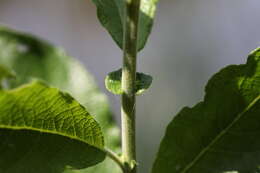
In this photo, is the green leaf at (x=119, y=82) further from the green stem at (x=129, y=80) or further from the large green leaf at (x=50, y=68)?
the large green leaf at (x=50, y=68)

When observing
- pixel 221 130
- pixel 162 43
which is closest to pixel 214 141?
pixel 221 130

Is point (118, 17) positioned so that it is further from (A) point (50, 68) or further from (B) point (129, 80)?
(A) point (50, 68)

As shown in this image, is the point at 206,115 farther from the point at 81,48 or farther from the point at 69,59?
the point at 81,48

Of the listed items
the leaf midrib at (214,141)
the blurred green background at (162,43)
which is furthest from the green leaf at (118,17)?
the blurred green background at (162,43)

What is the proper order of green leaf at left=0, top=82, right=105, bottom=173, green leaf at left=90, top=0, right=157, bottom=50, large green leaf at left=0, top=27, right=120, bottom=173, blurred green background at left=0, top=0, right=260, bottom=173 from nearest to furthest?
1. green leaf at left=0, top=82, right=105, bottom=173
2. green leaf at left=90, top=0, right=157, bottom=50
3. large green leaf at left=0, top=27, right=120, bottom=173
4. blurred green background at left=0, top=0, right=260, bottom=173

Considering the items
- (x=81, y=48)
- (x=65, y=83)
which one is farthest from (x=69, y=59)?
(x=81, y=48)

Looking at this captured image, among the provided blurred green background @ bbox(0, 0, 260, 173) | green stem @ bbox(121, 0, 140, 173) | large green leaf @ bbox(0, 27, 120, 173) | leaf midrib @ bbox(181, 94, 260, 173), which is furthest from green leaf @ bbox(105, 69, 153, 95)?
blurred green background @ bbox(0, 0, 260, 173)

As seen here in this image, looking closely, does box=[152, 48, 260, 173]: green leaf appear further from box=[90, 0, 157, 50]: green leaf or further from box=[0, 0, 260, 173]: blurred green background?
box=[0, 0, 260, 173]: blurred green background
